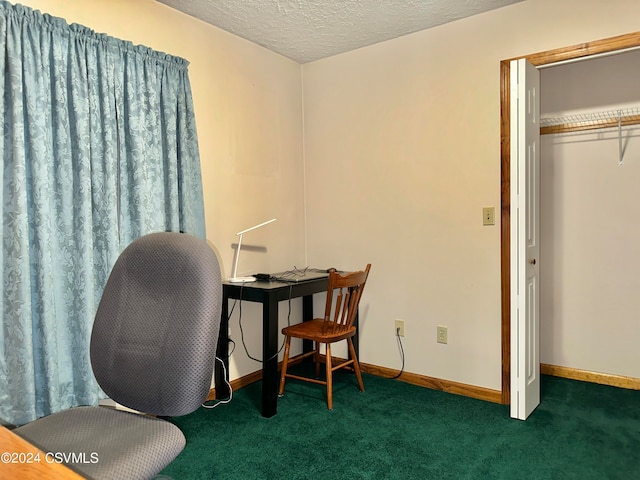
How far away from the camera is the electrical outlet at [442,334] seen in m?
2.97

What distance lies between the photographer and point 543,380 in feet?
10.2

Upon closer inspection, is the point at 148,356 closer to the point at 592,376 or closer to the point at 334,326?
the point at 334,326

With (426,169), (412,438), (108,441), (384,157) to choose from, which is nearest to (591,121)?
(426,169)

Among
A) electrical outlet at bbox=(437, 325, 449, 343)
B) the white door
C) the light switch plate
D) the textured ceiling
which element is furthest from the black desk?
the textured ceiling

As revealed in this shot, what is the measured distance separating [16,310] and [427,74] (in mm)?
2703

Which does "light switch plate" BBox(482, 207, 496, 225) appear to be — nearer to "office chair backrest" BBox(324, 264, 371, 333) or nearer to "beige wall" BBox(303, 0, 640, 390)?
"beige wall" BBox(303, 0, 640, 390)

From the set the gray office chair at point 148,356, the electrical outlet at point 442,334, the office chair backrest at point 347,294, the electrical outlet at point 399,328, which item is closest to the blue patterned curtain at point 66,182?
the gray office chair at point 148,356

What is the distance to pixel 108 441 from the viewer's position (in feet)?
4.03

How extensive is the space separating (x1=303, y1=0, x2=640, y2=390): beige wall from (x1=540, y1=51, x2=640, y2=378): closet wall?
0.77 meters

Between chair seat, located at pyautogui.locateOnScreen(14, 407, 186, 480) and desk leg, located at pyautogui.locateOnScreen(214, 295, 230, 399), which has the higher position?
chair seat, located at pyautogui.locateOnScreen(14, 407, 186, 480)

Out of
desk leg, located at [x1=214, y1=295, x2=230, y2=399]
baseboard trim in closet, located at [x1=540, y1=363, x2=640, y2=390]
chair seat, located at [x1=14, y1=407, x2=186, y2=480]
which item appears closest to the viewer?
chair seat, located at [x1=14, y1=407, x2=186, y2=480]

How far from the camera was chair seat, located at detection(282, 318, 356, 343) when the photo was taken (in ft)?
8.75

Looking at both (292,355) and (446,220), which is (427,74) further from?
(292,355)

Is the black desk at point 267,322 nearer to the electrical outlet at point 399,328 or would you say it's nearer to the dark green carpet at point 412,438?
the dark green carpet at point 412,438
